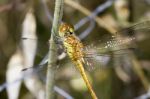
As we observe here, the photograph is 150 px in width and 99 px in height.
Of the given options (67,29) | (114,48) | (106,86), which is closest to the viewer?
(67,29)

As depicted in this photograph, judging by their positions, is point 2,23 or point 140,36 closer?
point 2,23

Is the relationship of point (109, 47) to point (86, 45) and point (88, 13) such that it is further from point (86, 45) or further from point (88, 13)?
point (88, 13)

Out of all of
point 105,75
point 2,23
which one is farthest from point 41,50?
point 105,75

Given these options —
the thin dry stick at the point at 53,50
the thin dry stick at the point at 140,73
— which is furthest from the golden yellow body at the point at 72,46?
the thin dry stick at the point at 140,73

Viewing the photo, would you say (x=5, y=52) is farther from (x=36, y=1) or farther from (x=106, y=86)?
(x=106, y=86)

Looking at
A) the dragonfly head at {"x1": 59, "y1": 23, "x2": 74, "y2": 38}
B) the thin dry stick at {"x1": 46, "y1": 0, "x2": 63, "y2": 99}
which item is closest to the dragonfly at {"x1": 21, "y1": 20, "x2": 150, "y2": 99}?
the dragonfly head at {"x1": 59, "y1": 23, "x2": 74, "y2": 38}

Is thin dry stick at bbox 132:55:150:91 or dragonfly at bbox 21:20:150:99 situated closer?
dragonfly at bbox 21:20:150:99

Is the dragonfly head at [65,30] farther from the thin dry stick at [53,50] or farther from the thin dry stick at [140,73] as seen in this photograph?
the thin dry stick at [140,73]

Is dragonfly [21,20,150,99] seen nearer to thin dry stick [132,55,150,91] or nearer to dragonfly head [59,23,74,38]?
dragonfly head [59,23,74,38]
